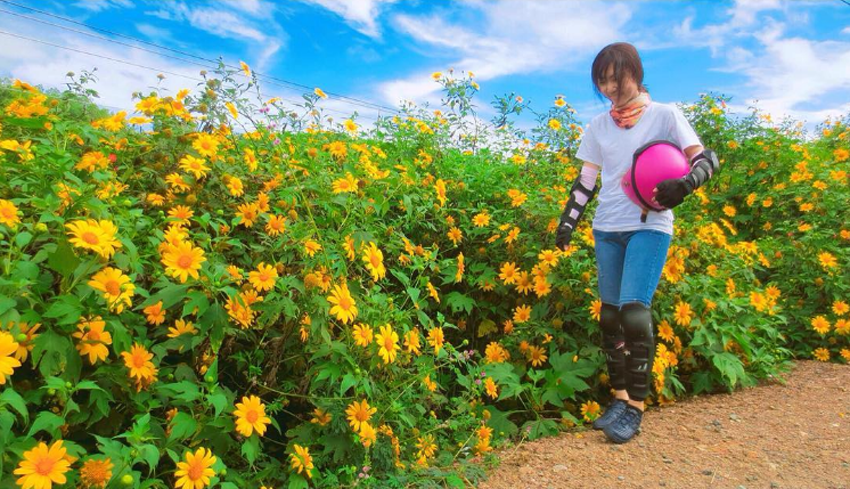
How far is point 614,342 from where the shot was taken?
10.3 feet

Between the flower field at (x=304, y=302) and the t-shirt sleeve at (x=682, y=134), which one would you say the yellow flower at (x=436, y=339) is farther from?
the t-shirt sleeve at (x=682, y=134)

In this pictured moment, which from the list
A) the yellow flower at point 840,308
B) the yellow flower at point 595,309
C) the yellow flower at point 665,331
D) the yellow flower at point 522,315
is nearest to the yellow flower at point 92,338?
the yellow flower at point 522,315

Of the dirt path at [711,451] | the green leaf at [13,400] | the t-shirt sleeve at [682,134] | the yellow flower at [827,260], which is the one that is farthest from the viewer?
the yellow flower at [827,260]

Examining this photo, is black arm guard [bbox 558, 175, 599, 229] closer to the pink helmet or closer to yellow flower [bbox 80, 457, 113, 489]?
the pink helmet

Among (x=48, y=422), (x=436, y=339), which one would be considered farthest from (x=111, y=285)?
(x=436, y=339)

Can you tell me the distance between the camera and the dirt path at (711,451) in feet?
8.34

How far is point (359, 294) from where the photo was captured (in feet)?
7.65

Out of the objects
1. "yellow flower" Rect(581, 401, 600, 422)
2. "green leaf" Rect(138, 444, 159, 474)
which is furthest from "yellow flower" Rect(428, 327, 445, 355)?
"yellow flower" Rect(581, 401, 600, 422)

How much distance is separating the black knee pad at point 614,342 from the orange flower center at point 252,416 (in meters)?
1.91

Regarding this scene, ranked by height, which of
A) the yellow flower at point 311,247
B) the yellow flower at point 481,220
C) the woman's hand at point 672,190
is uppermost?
the woman's hand at point 672,190

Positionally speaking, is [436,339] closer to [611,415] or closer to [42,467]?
[611,415]

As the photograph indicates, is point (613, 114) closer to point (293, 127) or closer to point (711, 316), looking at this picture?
point (711, 316)

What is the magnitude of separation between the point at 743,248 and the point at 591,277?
5.74ft

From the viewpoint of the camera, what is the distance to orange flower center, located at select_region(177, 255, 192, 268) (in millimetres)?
1849
